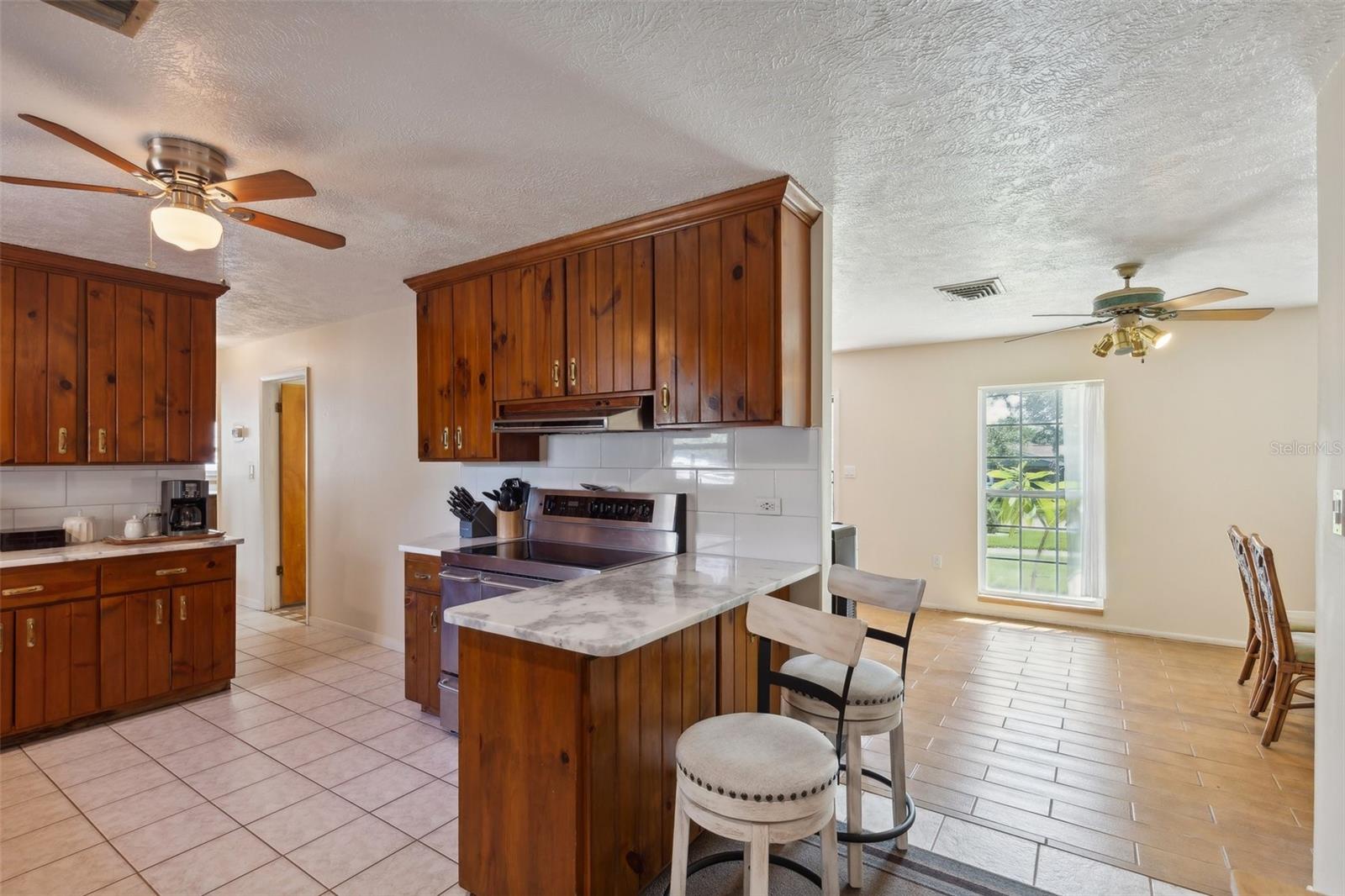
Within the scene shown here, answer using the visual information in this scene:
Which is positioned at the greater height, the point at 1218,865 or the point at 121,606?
the point at 121,606

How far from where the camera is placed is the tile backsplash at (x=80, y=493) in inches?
136

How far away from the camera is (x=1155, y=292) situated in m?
3.25

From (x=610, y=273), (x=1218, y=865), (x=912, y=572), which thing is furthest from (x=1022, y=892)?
(x=912, y=572)

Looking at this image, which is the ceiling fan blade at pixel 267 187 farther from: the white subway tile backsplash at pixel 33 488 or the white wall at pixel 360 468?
the white subway tile backsplash at pixel 33 488

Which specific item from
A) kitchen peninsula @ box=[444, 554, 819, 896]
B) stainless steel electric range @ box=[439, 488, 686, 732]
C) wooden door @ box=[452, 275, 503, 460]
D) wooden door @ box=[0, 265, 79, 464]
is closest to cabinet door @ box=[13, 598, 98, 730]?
wooden door @ box=[0, 265, 79, 464]

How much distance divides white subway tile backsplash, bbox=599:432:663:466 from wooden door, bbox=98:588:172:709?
253 centimetres

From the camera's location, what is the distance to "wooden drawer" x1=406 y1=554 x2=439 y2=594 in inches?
130

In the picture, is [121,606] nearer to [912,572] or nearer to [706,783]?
[706,783]

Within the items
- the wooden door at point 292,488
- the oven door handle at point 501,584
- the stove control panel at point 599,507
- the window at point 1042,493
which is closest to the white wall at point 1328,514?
the stove control panel at point 599,507

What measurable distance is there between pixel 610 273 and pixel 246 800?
2653mm

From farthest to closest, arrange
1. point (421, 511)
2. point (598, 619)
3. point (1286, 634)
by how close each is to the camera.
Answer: point (421, 511) → point (1286, 634) → point (598, 619)

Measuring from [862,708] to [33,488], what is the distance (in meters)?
4.43

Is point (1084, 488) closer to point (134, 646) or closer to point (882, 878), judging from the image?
point (882, 878)

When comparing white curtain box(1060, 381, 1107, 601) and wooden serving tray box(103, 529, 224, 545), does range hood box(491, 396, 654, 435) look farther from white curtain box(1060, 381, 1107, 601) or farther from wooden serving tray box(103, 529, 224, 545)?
white curtain box(1060, 381, 1107, 601)
